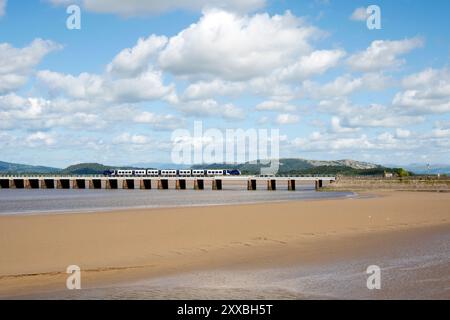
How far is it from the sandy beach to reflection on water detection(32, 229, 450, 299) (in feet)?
2.55

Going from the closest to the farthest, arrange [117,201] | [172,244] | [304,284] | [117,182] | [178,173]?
1. [304,284]
2. [172,244]
3. [117,201]
4. [117,182]
5. [178,173]

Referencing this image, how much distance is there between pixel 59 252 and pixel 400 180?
240ft

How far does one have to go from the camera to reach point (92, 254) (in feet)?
48.3

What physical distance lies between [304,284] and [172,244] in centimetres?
699

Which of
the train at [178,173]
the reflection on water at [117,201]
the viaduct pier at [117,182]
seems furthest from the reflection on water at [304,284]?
the train at [178,173]

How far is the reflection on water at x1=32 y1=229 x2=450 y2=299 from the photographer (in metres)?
9.62

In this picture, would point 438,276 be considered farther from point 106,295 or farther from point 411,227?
point 411,227

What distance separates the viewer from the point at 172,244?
16656 mm

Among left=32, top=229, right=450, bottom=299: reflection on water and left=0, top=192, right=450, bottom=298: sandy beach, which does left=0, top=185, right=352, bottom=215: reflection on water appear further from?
left=32, top=229, right=450, bottom=299: reflection on water

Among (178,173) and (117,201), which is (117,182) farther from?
(117,201)

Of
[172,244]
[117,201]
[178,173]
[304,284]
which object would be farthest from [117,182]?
[304,284]

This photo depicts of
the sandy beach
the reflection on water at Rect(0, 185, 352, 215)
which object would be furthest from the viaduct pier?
the sandy beach

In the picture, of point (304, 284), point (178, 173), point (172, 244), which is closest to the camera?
point (304, 284)
